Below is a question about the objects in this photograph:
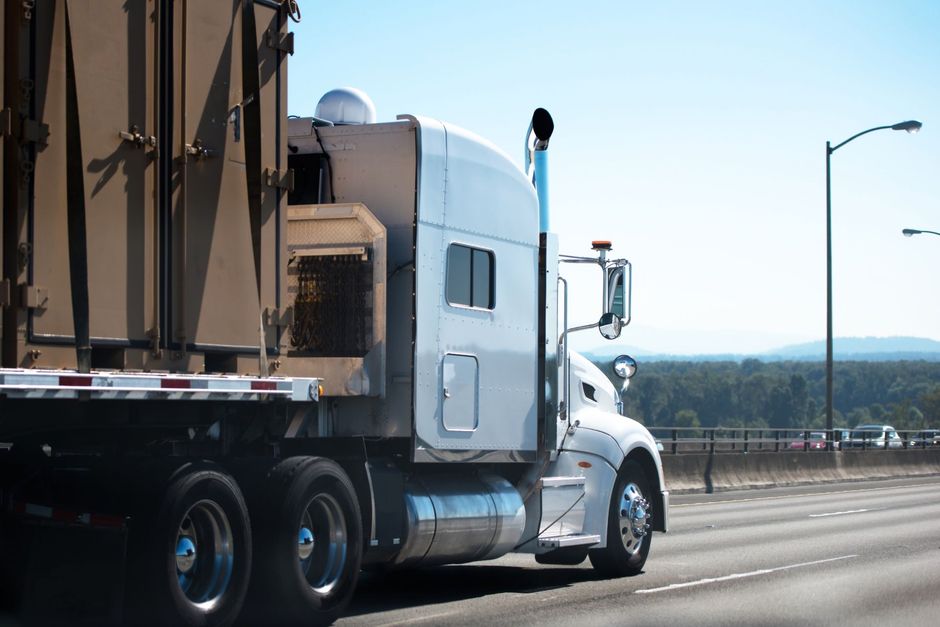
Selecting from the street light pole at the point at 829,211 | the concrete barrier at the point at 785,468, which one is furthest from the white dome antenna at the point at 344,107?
the street light pole at the point at 829,211

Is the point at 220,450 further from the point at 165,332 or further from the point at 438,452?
the point at 438,452

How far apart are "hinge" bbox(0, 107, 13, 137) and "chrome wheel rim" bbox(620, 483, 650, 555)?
292 inches

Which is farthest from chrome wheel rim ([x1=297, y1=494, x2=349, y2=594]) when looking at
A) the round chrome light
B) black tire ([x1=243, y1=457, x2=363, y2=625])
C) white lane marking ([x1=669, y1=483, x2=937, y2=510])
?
white lane marking ([x1=669, y1=483, x2=937, y2=510])

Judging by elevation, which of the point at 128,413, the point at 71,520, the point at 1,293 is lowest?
the point at 71,520

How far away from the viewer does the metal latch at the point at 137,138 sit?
8.34m

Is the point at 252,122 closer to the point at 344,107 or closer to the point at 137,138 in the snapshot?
the point at 137,138

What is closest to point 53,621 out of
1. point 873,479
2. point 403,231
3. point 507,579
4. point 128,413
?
point 128,413

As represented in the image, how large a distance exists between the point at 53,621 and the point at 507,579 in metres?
5.38

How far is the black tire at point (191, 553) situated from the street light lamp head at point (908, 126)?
106 feet

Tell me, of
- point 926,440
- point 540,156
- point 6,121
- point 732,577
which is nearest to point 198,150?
point 6,121

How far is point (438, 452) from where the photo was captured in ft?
36.3

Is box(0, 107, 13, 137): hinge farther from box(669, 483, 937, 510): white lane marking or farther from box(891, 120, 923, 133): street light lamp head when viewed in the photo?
box(891, 120, 923, 133): street light lamp head

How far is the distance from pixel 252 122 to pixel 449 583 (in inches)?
200

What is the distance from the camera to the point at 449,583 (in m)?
Result: 12.8
